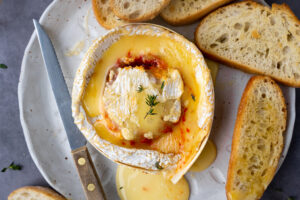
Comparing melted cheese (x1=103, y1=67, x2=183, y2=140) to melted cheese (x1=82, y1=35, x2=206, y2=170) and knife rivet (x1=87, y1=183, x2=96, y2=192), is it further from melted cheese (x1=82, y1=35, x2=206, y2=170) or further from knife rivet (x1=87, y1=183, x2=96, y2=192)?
knife rivet (x1=87, y1=183, x2=96, y2=192)

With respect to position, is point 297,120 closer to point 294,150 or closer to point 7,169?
point 294,150

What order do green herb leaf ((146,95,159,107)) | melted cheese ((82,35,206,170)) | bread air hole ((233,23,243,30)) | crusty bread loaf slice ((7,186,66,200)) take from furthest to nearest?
crusty bread loaf slice ((7,186,66,200)) → bread air hole ((233,23,243,30)) → melted cheese ((82,35,206,170)) → green herb leaf ((146,95,159,107))

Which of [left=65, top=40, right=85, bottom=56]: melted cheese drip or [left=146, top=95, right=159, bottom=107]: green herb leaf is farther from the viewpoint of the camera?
[left=65, top=40, right=85, bottom=56]: melted cheese drip

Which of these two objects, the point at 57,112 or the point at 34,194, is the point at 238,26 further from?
the point at 34,194

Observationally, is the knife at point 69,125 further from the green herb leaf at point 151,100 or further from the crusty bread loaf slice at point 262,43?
the crusty bread loaf slice at point 262,43

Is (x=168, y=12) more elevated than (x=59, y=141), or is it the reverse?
(x=168, y=12)

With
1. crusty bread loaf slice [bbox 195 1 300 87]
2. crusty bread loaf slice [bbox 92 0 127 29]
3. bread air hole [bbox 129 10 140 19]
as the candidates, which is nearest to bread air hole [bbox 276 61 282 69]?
crusty bread loaf slice [bbox 195 1 300 87]

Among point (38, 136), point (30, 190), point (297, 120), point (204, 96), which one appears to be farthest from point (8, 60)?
point (297, 120)
